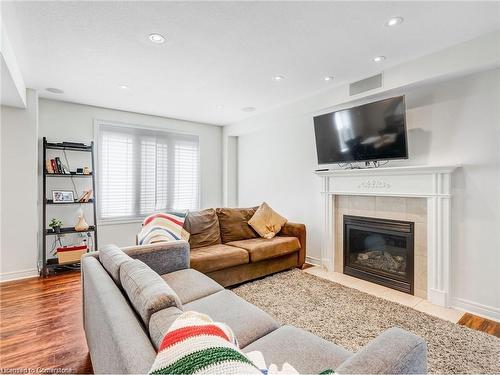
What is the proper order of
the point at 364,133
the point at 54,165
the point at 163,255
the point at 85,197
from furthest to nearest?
the point at 85,197
the point at 54,165
the point at 364,133
the point at 163,255

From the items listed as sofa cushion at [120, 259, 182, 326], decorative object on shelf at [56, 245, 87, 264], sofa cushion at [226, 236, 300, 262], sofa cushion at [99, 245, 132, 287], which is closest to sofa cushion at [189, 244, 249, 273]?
sofa cushion at [226, 236, 300, 262]

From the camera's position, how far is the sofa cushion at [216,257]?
2.76 meters

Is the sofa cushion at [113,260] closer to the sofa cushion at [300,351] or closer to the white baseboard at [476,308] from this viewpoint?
the sofa cushion at [300,351]

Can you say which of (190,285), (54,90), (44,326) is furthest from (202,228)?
(54,90)

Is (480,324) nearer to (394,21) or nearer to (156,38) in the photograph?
(394,21)

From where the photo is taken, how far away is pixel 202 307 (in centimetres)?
168

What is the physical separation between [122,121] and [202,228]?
2641 millimetres

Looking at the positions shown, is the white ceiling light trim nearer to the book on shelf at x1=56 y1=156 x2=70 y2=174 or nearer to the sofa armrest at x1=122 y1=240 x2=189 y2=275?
the sofa armrest at x1=122 y1=240 x2=189 y2=275

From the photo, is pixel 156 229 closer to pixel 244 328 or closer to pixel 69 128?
pixel 244 328

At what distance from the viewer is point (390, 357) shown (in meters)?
0.87

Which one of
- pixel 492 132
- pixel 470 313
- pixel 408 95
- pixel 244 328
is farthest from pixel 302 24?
pixel 470 313

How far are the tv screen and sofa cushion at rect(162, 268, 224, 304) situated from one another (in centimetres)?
230

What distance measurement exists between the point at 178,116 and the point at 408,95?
3760 mm

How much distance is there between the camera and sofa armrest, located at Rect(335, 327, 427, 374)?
0.82 metres
